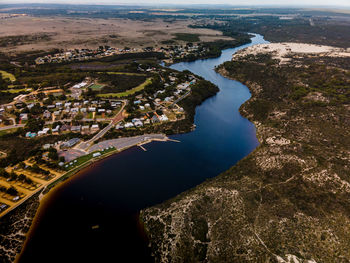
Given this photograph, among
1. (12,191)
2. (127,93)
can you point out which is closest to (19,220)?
(12,191)

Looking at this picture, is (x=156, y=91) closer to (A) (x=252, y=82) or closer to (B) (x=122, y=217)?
(A) (x=252, y=82)

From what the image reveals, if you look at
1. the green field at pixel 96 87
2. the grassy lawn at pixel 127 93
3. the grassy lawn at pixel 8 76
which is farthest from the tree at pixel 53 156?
the grassy lawn at pixel 8 76

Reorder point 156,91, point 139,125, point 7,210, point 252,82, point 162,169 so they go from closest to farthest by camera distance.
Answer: point 7,210, point 162,169, point 139,125, point 156,91, point 252,82

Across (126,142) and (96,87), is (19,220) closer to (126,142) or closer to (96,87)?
(126,142)

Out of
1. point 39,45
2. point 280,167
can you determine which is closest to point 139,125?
point 280,167

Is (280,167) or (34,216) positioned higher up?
(280,167)

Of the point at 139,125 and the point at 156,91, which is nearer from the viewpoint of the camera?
the point at 139,125

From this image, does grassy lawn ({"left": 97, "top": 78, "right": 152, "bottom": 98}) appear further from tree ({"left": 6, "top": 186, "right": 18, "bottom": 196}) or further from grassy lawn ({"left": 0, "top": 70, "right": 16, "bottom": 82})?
grassy lawn ({"left": 0, "top": 70, "right": 16, "bottom": 82})
